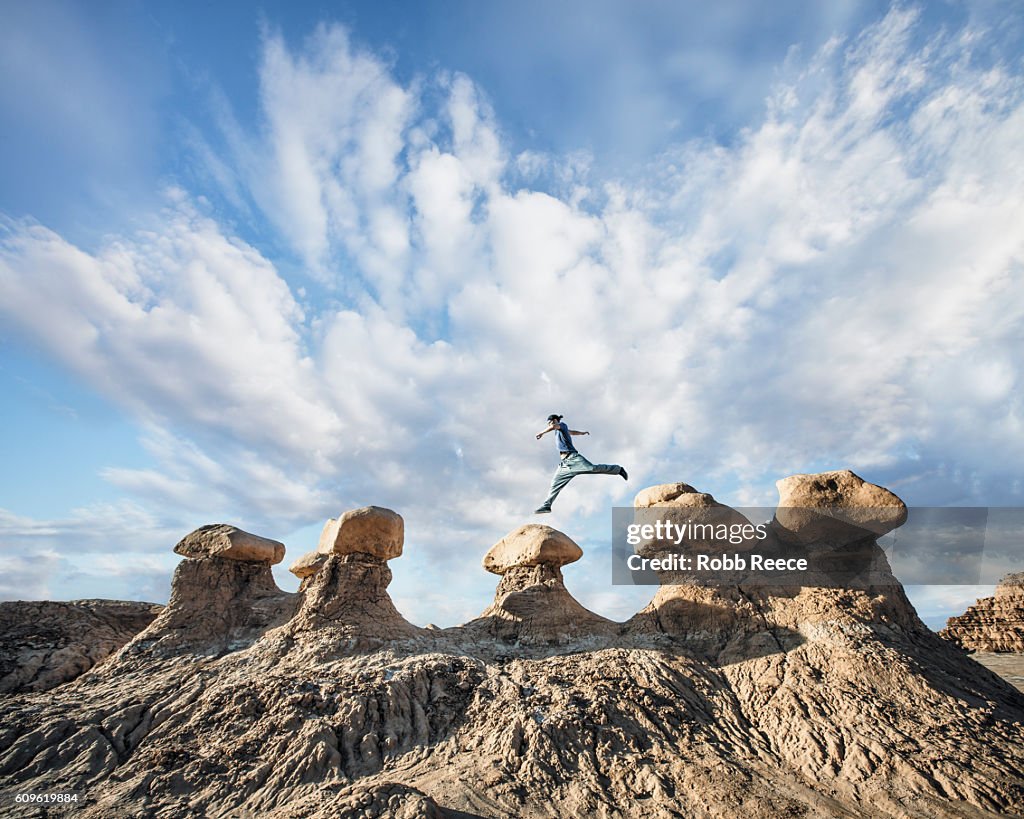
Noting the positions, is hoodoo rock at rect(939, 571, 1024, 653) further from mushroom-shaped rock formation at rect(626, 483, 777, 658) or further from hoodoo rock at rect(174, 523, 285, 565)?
hoodoo rock at rect(174, 523, 285, 565)

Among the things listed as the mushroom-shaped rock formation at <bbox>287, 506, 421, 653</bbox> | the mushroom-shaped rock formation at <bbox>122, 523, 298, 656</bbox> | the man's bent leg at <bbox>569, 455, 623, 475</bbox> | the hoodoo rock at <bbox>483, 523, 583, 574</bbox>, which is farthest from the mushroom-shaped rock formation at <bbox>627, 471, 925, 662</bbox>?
the mushroom-shaped rock formation at <bbox>122, 523, 298, 656</bbox>

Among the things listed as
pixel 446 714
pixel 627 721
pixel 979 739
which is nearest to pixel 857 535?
pixel 979 739

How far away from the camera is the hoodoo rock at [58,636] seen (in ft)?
41.9

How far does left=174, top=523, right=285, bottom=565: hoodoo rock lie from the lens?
15000 millimetres

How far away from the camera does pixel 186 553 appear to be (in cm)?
1503

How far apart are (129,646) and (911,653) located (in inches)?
644

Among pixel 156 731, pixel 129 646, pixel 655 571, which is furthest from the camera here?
pixel 655 571

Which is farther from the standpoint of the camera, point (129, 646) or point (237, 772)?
point (129, 646)

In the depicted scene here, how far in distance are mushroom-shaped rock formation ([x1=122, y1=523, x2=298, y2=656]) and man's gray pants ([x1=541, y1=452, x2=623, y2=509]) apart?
267 inches

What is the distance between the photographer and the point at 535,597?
14.5 metres

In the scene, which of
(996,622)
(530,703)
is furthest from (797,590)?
(996,622)

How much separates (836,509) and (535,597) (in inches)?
288

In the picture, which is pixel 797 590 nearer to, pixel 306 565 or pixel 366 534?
pixel 366 534

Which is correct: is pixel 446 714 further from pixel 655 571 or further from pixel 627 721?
pixel 655 571
